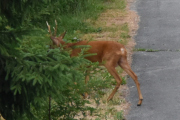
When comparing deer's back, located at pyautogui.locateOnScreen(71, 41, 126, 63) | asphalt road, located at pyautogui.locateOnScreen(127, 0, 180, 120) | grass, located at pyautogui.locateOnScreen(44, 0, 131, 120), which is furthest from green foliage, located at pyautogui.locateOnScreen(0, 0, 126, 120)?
grass, located at pyautogui.locateOnScreen(44, 0, 131, 120)

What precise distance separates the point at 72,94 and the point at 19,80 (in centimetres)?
131

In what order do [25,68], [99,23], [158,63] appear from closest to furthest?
[25,68], [158,63], [99,23]

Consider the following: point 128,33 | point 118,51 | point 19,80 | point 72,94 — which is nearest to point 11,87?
point 19,80

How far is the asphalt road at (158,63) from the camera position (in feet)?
25.7

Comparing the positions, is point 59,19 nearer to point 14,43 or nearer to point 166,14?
point 166,14

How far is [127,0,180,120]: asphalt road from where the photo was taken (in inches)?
308

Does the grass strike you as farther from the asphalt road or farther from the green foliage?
the green foliage

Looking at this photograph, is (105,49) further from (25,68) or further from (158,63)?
(25,68)

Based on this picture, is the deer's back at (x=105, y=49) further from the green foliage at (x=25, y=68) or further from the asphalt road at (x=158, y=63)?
the green foliage at (x=25, y=68)

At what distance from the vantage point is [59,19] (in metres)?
13.1

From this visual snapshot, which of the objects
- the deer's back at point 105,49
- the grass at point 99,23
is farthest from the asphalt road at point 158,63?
the deer's back at point 105,49

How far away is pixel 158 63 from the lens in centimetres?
1026

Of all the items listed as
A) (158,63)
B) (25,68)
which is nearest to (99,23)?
(158,63)

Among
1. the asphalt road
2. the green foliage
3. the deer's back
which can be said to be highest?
the green foliage
